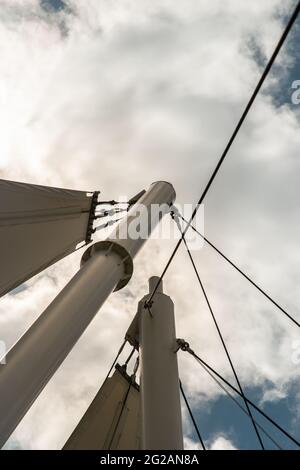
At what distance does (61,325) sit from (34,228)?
320 cm

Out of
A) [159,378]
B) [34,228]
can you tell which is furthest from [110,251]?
[159,378]

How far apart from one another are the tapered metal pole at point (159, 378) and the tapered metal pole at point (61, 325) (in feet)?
4.00

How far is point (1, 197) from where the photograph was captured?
17.3 feet

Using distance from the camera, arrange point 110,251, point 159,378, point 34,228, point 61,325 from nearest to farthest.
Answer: point 61,325 < point 110,251 < point 159,378 < point 34,228

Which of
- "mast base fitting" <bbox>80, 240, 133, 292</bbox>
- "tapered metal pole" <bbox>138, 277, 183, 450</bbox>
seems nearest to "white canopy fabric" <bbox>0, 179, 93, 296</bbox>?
"mast base fitting" <bbox>80, 240, 133, 292</bbox>

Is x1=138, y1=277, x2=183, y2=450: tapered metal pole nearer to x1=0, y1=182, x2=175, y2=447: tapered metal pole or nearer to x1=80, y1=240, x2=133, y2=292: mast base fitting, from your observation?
x1=0, y1=182, x2=175, y2=447: tapered metal pole

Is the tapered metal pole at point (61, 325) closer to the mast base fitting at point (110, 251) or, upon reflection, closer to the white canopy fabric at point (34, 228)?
the mast base fitting at point (110, 251)

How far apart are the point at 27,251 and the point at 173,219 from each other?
342cm

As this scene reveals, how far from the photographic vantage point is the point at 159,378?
18.4 feet

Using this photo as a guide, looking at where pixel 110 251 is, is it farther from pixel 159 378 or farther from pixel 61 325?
pixel 159 378

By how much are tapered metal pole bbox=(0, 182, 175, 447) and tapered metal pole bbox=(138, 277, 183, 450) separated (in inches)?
48.0

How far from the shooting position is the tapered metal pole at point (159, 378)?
5.00 metres

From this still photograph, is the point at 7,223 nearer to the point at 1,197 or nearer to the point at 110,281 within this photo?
the point at 1,197
